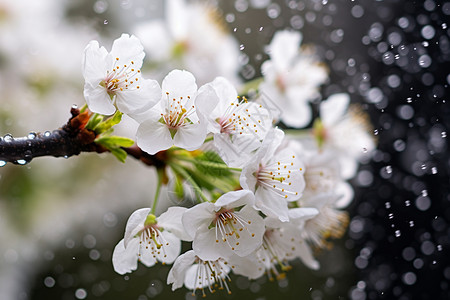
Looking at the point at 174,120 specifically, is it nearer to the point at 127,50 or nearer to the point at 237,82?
the point at 127,50

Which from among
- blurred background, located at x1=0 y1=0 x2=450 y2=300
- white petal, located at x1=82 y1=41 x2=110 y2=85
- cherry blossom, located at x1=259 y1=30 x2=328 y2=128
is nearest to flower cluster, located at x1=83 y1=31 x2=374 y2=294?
white petal, located at x1=82 y1=41 x2=110 y2=85

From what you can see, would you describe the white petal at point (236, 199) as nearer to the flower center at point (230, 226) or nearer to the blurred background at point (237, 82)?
the flower center at point (230, 226)

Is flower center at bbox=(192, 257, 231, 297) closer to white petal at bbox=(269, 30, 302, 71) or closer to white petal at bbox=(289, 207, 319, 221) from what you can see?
white petal at bbox=(289, 207, 319, 221)

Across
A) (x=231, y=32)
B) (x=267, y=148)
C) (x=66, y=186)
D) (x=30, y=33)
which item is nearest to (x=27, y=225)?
(x=66, y=186)

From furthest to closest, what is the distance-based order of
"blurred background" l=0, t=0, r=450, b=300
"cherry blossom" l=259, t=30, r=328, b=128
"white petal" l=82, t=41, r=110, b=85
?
"blurred background" l=0, t=0, r=450, b=300 → "cherry blossom" l=259, t=30, r=328, b=128 → "white petal" l=82, t=41, r=110, b=85

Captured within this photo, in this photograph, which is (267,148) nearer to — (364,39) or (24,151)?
(24,151)

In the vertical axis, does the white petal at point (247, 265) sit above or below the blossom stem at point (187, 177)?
below

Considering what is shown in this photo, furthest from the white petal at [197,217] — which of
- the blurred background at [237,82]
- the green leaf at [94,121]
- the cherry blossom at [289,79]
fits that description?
the blurred background at [237,82]
